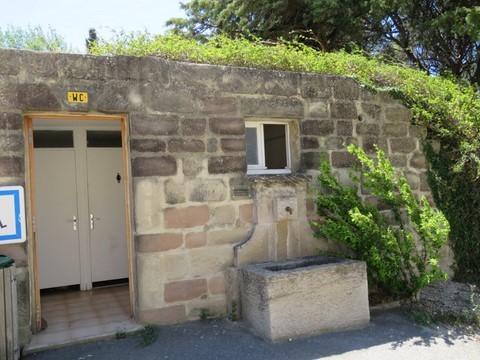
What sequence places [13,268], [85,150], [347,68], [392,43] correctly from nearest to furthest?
[13,268]
[347,68]
[85,150]
[392,43]

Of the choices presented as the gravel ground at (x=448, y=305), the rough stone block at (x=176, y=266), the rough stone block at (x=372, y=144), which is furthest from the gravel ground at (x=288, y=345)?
the rough stone block at (x=372, y=144)

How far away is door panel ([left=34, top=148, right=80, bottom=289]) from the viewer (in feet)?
19.2

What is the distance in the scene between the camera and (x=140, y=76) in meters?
4.35

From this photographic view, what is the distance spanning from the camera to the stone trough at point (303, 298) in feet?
13.2

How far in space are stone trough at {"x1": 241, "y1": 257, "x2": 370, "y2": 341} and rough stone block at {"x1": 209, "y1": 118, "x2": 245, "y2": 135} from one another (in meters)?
1.45

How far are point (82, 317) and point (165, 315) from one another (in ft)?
3.49

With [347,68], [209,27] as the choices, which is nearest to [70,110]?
[347,68]

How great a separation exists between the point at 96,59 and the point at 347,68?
124 inches

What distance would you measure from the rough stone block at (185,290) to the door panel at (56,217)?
2.29 metres

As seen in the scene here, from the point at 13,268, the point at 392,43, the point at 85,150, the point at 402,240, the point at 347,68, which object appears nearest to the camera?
the point at 13,268

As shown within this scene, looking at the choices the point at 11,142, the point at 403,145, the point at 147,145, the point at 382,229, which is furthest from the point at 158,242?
the point at 403,145

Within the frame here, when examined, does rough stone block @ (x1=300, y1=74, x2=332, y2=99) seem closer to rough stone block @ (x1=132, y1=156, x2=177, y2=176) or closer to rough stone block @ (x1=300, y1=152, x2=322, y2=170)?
rough stone block @ (x1=300, y1=152, x2=322, y2=170)

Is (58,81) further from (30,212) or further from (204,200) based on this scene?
(204,200)

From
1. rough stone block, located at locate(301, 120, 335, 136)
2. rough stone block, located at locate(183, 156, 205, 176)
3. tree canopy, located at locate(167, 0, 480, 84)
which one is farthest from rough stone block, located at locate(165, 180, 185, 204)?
tree canopy, located at locate(167, 0, 480, 84)
